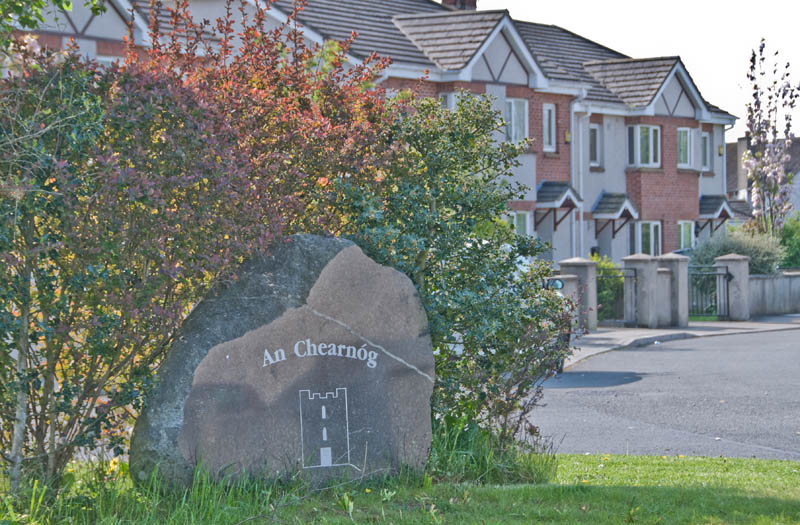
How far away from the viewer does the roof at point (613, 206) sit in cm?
3638

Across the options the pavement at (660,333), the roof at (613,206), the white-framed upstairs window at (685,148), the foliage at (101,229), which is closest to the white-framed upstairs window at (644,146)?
the white-framed upstairs window at (685,148)

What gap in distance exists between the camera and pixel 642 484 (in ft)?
27.8

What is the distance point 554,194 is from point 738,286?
7493 millimetres

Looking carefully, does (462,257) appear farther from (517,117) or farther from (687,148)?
(687,148)

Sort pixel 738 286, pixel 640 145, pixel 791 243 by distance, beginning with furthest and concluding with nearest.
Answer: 1. pixel 640 145
2. pixel 791 243
3. pixel 738 286

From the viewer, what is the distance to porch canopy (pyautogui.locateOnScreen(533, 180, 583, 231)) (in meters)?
33.4

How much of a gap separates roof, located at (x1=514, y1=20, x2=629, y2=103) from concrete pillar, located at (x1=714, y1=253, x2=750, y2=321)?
9.03 metres

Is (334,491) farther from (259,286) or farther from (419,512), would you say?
(259,286)

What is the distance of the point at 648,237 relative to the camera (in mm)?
38625

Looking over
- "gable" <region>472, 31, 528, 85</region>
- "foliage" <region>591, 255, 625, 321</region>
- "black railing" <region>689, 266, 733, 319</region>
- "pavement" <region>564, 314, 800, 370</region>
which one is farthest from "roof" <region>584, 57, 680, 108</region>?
"foliage" <region>591, 255, 625, 321</region>

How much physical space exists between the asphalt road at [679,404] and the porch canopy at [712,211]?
2194cm

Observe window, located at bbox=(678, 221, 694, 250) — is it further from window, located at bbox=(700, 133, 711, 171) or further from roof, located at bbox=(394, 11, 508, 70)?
roof, located at bbox=(394, 11, 508, 70)

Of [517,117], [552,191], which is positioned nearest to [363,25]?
[517,117]

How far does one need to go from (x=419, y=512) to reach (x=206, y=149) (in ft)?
8.35
